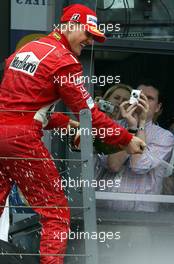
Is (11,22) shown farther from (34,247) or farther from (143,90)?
(34,247)

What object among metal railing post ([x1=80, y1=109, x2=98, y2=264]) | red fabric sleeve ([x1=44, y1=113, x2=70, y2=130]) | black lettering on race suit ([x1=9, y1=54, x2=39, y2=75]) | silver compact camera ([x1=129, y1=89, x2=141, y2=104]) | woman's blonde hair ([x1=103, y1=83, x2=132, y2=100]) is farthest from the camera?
woman's blonde hair ([x1=103, y1=83, x2=132, y2=100])

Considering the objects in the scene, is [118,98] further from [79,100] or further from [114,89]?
[79,100]

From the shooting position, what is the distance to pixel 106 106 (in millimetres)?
5141

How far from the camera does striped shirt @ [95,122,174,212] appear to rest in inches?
201

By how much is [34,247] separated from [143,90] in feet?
3.58

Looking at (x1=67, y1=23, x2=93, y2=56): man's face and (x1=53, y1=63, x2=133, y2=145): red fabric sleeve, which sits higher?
(x1=67, y1=23, x2=93, y2=56): man's face

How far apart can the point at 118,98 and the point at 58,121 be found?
526 millimetres

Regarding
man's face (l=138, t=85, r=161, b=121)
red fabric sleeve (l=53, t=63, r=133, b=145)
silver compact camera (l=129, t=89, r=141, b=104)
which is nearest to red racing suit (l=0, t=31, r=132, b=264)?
red fabric sleeve (l=53, t=63, r=133, b=145)

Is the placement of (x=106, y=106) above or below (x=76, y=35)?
below

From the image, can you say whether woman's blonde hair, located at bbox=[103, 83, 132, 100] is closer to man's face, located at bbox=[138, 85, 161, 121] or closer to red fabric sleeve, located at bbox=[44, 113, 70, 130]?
man's face, located at bbox=[138, 85, 161, 121]

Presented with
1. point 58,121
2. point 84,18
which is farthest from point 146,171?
point 84,18

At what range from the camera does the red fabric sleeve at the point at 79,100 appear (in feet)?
13.9

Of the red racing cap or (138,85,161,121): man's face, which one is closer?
the red racing cap

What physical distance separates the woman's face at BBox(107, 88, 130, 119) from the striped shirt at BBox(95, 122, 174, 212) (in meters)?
0.19
